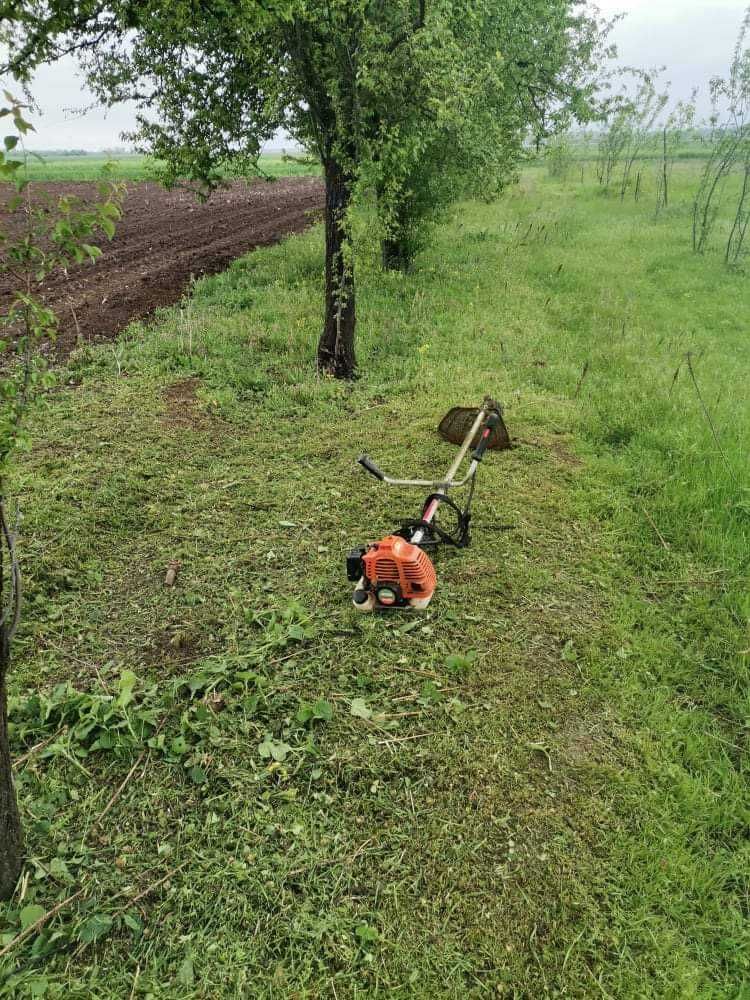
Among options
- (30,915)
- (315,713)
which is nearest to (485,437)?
(315,713)

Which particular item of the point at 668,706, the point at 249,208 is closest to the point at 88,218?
the point at 668,706

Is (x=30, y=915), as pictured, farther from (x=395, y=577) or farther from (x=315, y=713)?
(x=395, y=577)

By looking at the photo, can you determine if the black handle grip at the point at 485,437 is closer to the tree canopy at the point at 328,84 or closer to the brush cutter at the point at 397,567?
the brush cutter at the point at 397,567

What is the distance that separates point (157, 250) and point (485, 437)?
1394 cm

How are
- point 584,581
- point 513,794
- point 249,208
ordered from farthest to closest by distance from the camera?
1. point 249,208
2. point 584,581
3. point 513,794

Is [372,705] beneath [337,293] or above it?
beneath

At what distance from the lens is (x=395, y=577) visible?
4.12m

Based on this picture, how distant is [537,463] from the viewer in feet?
Result: 21.0

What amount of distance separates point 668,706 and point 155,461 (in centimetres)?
495

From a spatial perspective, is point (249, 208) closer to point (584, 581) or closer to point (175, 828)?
point (584, 581)

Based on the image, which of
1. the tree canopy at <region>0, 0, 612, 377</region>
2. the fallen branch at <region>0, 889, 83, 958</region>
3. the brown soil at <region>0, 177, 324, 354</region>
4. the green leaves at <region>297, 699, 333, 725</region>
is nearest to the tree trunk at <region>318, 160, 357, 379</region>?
the tree canopy at <region>0, 0, 612, 377</region>

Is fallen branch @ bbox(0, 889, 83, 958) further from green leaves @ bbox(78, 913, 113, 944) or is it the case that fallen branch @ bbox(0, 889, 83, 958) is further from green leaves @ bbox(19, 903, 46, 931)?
green leaves @ bbox(78, 913, 113, 944)

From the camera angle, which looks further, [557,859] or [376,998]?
[557,859]

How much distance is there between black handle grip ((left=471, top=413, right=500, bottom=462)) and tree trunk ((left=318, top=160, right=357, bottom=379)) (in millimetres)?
3524
